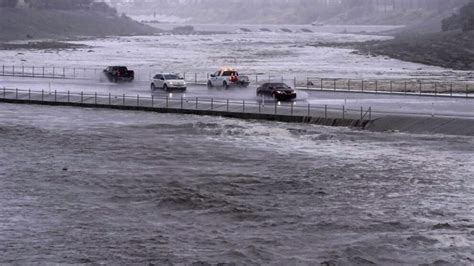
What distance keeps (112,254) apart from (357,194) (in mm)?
10826

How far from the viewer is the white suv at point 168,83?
221 ft

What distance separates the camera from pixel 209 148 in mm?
43906

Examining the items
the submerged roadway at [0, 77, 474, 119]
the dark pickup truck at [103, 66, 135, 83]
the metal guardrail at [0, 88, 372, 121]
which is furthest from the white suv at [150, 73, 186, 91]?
the dark pickup truck at [103, 66, 135, 83]

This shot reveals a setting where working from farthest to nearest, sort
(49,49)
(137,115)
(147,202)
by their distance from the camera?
(49,49)
(137,115)
(147,202)

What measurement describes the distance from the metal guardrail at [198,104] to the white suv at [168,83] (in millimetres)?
4005

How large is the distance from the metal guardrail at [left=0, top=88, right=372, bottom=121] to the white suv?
4005mm

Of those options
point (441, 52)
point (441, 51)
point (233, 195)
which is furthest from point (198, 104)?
point (441, 51)

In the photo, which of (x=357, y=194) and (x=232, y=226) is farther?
(x=357, y=194)

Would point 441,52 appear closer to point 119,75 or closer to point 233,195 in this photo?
point 119,75

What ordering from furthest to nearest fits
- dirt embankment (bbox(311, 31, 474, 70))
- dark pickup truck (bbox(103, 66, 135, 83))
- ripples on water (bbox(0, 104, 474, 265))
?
1. dirt embankment (bbox(311, 31, 474, 70))
2. dark pickup truck (bbox(103, 66, 135, 83))
3. ripples on water (bbox(0, 104, 474, 265))

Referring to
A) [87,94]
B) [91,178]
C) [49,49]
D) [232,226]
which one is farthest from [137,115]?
[49,49]

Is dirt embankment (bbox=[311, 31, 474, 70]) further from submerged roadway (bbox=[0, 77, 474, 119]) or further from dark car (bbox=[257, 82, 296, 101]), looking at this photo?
dark car (bbox=[257, 82, 296, 101])

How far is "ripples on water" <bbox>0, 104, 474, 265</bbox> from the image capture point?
2592cm

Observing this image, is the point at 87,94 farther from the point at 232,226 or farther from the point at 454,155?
the point at 232,226
